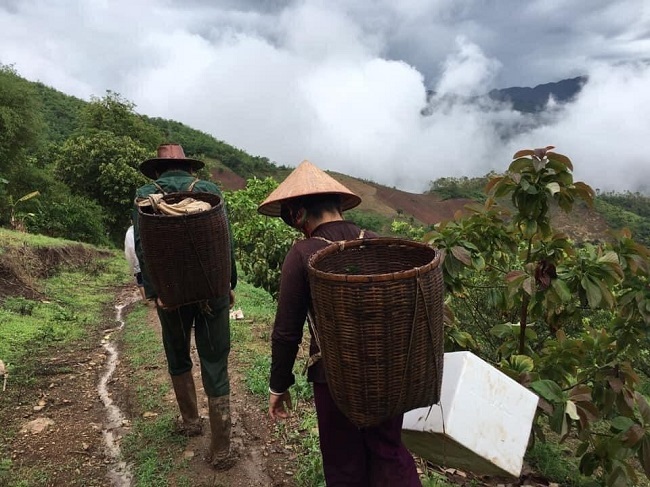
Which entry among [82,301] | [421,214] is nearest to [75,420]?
[82,301]

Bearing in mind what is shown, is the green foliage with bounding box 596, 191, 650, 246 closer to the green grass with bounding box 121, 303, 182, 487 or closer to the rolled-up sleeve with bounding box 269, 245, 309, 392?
the green grass with bounding box 121, 303, 182, 487

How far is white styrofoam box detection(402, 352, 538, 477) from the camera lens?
2.24m

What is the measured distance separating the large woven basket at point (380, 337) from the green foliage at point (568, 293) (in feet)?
3.27

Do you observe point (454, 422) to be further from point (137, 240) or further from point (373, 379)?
point (137, 240)

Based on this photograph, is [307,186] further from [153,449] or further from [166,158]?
[153,449]

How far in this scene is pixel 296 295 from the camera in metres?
2.35

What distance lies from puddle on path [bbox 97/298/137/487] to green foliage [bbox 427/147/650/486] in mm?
2407

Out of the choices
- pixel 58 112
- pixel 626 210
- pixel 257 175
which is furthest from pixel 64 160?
pixel 626 210

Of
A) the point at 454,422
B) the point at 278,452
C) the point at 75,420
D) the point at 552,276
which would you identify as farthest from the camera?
the point at 75,420

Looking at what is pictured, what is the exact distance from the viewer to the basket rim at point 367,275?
1.80m

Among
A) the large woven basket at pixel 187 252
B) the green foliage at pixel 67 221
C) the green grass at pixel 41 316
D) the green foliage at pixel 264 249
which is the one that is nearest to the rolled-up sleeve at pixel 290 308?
the large woven basket at pixel 187 252

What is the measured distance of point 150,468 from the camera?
137 inches

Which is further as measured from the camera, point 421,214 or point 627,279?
point 421,214

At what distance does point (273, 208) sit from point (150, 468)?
2.05m
